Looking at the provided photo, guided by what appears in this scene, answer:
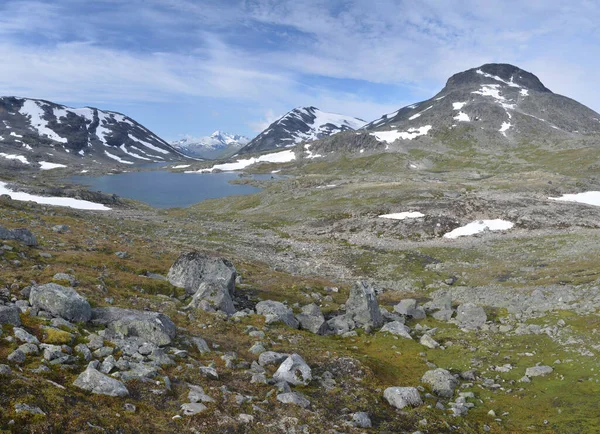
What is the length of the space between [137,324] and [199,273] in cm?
1396

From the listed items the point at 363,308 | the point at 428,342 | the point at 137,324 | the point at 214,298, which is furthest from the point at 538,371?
the point at 137,324

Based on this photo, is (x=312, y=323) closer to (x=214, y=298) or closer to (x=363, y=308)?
(x=363, y=308)

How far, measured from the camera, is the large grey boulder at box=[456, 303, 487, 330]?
30312 mm

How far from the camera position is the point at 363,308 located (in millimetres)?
31516

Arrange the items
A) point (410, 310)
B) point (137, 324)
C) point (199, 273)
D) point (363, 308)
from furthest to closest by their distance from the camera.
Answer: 1. point (410, 310)
2. point (199, 273)
3. point (363, 308)
4. point (137, 324)

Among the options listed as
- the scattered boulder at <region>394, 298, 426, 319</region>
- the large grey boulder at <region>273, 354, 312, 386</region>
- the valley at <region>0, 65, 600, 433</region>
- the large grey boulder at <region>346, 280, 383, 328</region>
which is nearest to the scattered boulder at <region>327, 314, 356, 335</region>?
the valley at <region>0, 65, 600, 433</region>

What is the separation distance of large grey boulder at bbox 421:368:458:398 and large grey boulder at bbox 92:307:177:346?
13.8 metres

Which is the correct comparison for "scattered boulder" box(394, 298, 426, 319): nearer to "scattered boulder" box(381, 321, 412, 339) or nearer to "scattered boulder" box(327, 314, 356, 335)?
"scattered boulder" box(381, 321, 412, 339)

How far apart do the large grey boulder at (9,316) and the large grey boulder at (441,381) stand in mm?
19663

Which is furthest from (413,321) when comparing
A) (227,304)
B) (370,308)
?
(227,304)

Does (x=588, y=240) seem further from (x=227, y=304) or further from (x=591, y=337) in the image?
(x=227, y=304)

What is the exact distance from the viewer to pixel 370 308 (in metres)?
31.3

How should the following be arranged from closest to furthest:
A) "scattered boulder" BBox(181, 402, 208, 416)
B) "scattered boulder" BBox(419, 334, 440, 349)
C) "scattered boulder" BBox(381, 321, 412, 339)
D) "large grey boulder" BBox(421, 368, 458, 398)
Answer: "scattered boulder" BBox(181, 402, 208, 416) → "large grey boulder" BBox(421, 368, 458, 398) → "scattered boulder" BBox(419, 334, 440, 349) → "scattered boulder" BBox(381, 321, 412, 339)

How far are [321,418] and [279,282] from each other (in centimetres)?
2692
